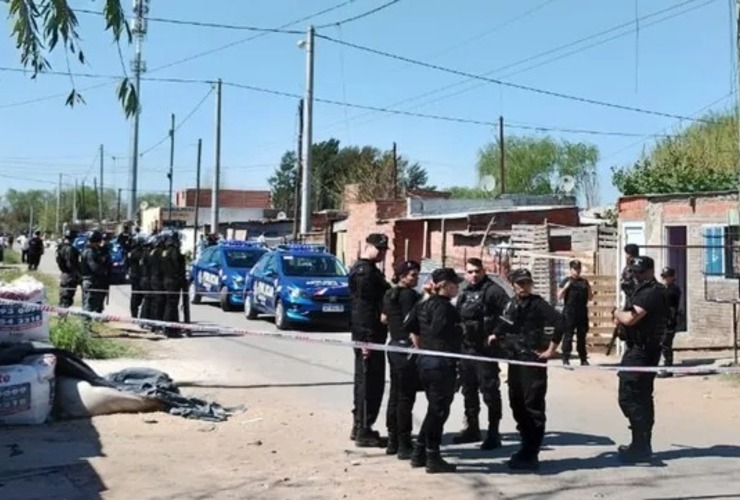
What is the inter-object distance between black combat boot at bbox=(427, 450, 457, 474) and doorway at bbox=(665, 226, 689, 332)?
37.9 ft

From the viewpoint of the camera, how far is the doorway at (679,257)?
17.6 metres

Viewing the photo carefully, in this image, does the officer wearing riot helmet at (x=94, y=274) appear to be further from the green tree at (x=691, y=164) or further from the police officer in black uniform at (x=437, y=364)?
the green tree at (x=691, y=164)

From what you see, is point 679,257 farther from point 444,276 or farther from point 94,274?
point 444,276

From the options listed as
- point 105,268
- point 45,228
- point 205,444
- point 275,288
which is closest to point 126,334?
point 105,268

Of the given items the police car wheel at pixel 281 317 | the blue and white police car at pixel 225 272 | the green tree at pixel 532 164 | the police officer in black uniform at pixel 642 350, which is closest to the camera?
the police officer in black uniform at pixel 642 350

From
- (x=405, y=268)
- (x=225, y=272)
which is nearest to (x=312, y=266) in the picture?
(x=225, y=272)

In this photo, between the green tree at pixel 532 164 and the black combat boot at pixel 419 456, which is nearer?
the black combat boot at pixel 419 456

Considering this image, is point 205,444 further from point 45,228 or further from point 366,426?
point 45,228

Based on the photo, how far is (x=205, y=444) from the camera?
26.0 feet

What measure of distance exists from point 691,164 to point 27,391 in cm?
2350

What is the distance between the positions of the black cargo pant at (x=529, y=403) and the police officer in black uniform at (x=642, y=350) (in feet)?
2.58

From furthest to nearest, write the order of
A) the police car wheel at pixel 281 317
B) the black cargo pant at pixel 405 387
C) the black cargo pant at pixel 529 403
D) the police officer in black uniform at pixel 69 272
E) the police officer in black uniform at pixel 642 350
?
the police car wheel at pixel 281 317 → the police officer in black uniform at pixel 69 272 → the police officer in black uniform at pixel 642 350 → the black cargo pant at pixel 405 387 → the black cargo pant at pixel 529 403

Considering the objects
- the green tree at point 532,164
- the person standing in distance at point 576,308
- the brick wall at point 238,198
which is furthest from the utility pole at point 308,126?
the brick wall at point 238,198

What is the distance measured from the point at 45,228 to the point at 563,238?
120754 millimetres
